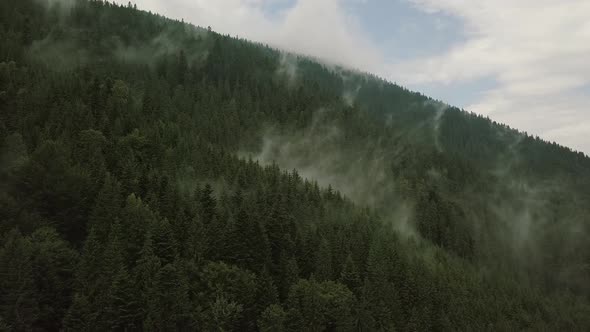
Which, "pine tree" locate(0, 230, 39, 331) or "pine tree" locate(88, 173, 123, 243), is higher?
"pine tree" locate(88, 173, 123, 243)

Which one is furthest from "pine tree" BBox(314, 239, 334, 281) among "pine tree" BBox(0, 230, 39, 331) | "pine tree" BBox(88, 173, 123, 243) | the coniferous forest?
"pine tree" BBox(0, 230, 39, 331)

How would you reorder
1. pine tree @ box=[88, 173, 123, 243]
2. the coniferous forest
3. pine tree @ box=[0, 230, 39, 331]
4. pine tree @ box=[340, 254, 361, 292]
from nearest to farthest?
pine tree @ box=[0, 230, 39, 331]
the coniferous forest
pine tree @ box=[88, 173, 123, 243]
pine tree @ box=[340, 254, 361, 292]

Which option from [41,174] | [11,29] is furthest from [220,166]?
[11,29]

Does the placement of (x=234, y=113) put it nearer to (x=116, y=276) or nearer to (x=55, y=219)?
(x=55, y=219)

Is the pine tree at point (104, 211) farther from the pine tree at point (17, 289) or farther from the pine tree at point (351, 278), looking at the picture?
the pine tree at point (351, 278)

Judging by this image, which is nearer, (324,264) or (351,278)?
(324,264)

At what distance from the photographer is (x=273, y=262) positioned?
309ft

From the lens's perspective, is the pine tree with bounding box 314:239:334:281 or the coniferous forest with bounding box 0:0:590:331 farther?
the pine tree with bounding box 314:239:334:281

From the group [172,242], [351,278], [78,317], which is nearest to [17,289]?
[78,317]

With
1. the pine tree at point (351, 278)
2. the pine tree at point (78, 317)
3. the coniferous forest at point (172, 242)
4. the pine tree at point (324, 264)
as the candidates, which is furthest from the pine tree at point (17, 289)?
the pine tree at point (351, 278)

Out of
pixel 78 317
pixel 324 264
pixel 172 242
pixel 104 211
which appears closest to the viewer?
pixel 78 317

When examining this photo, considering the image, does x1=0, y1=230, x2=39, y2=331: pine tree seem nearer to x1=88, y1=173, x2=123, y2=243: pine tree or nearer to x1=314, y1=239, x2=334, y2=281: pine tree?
x1=88, y1=173, x2=123, y2=243: pine tree

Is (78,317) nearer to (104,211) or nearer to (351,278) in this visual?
(104,211)

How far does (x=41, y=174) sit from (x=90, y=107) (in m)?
51.7
